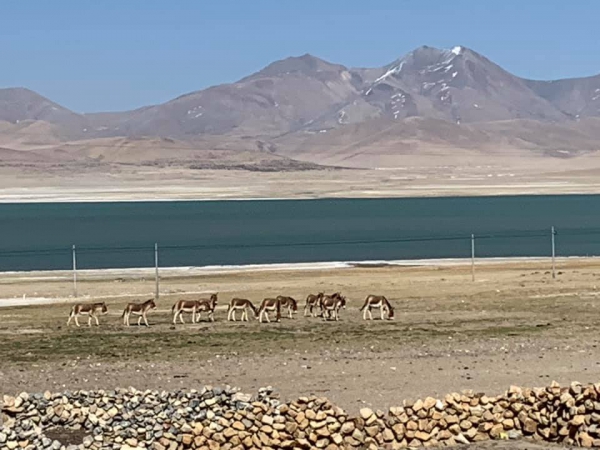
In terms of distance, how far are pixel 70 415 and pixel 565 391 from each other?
16.4ft

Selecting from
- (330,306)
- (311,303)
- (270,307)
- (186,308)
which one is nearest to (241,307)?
(270,307)

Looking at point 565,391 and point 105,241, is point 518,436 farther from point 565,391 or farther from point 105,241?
point 105,241

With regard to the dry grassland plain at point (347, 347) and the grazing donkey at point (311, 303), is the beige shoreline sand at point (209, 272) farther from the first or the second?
the grazing donkey at point (311, 303)

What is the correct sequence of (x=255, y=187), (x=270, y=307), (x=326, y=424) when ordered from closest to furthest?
(x=326, y=424) → (x=270, y=307) → (x=255, y=187)

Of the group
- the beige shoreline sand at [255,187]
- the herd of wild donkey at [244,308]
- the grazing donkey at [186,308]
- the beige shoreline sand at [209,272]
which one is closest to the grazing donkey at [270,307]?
the herd of wild donkey at [244,308]

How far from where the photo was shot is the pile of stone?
1171 centimetres

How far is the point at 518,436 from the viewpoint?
12.1 meters

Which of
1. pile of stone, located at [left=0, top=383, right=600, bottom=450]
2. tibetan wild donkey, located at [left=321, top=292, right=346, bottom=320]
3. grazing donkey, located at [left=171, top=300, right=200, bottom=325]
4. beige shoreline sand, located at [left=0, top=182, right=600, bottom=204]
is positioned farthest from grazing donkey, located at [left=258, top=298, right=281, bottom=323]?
beige shoreline sand, located at [left=0, top=182, right=600, bottom=204]

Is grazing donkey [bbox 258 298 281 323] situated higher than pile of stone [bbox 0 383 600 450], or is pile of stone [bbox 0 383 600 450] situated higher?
pile of stone [bbox 0 383 600 450]

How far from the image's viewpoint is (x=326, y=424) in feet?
38.7

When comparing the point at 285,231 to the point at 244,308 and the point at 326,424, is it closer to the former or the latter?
the point at 244,308

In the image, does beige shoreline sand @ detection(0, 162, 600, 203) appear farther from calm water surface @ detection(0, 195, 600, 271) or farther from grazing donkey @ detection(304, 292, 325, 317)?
grazing donkey @ detection(304, 292, 325, 317)

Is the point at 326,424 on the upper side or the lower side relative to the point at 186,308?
upper

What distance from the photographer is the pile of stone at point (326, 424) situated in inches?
461
